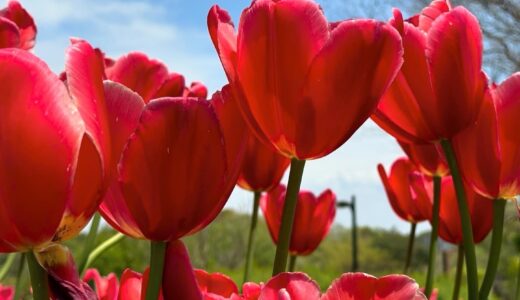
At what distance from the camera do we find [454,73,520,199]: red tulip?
2.05ft

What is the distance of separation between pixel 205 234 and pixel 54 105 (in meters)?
7.93

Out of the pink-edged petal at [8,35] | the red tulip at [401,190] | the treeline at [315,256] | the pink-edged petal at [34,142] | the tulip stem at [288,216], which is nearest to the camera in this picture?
the pink-edged petal at [34,142]

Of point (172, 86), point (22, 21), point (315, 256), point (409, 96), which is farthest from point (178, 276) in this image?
point (315, 256)

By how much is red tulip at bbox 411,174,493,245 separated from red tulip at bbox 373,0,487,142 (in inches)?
11.7

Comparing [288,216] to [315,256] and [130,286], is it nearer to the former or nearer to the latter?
[130,286]

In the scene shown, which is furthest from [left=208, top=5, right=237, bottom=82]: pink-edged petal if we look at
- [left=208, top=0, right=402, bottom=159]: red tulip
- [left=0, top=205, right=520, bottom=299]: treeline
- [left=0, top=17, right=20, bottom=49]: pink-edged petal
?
[left=0, top=205, right=520, bottom=299]: treeline

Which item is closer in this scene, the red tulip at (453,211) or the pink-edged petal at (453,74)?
the pink-edged petal at (453,74)

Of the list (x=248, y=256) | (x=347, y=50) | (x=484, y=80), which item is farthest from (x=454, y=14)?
(x=248, y=256)

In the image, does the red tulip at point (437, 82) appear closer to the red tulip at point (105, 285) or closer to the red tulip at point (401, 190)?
the red tulip at point (105, 285)

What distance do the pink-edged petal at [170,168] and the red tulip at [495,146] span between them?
0.84 ft

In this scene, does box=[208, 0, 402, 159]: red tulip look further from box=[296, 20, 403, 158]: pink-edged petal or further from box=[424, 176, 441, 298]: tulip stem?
box=[424, 176, 441, 298]: tulip stem

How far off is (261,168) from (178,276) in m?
0.47

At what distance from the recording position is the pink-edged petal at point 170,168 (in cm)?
42

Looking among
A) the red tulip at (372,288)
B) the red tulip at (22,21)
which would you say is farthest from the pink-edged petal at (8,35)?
the red tulip at (372,288)
